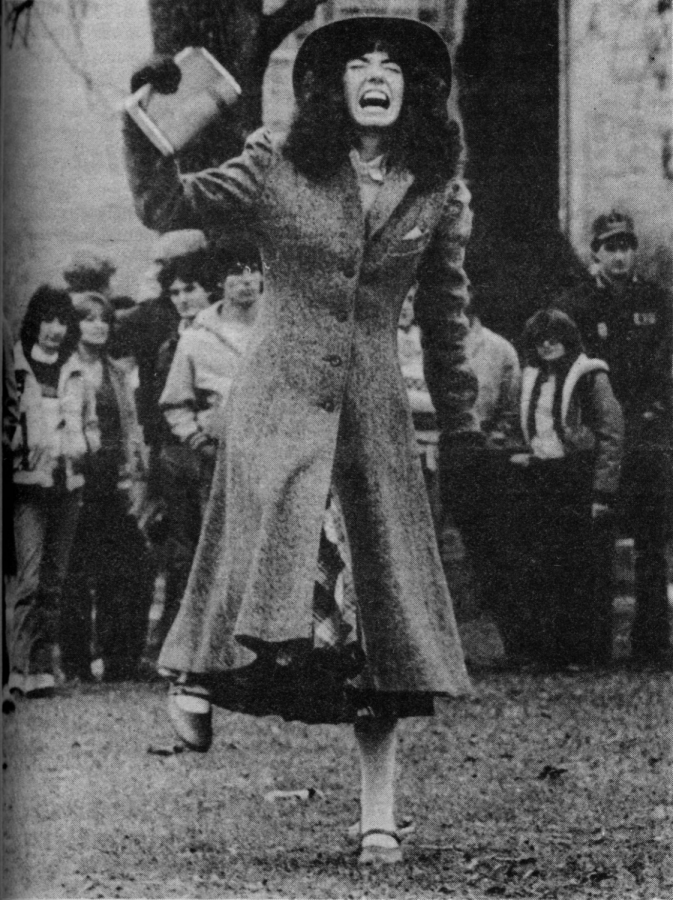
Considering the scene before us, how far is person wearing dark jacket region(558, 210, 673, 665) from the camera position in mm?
6195

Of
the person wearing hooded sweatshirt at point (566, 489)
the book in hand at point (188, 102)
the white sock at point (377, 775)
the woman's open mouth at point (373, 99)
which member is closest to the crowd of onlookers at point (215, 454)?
the person wearing hooded sweatshirt at point (566, 489)

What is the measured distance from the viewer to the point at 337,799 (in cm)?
597

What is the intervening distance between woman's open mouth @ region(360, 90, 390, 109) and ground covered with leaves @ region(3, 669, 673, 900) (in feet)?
9.13

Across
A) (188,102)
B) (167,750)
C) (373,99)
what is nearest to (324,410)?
(373,99)

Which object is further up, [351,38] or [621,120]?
[351,38]

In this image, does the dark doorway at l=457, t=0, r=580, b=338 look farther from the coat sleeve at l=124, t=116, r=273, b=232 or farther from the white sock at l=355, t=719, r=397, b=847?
the white sock at l=355, t=719, r=397, b=847

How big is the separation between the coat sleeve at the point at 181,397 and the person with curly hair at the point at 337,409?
0.18 meters

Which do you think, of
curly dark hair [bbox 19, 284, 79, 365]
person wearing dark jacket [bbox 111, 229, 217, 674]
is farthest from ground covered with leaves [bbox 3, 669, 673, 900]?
curly dark hair [bbox 19, 284, 79, 365]

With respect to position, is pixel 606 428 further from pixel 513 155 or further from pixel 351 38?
pixel 351 38

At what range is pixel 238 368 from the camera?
616 cm

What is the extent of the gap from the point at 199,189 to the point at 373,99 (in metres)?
0.94

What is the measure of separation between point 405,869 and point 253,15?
4.11m

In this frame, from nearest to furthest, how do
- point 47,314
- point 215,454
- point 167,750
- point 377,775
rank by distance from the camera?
point 377,775, point 167,750, point 215,454, point 47,314

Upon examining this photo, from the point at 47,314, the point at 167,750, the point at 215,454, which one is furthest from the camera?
the point at 47,314
